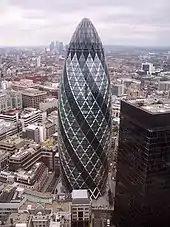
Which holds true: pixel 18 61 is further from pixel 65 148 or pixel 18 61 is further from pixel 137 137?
pixel 137 137

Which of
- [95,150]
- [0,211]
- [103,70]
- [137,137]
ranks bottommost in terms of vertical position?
[0,211]

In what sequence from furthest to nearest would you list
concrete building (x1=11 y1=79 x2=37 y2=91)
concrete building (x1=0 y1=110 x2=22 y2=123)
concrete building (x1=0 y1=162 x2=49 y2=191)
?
1. concrete building (x1=11 y1=79 x2=37 y2=91)
2. concrete building (x1=0 y1=110 x2=22 y2=123)
3. concrete building (x1=0 y1=162 x2=49 y2=191)

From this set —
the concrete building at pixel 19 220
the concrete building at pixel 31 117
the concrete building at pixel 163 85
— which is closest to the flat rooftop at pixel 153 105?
the concrete building at pixel 19 220

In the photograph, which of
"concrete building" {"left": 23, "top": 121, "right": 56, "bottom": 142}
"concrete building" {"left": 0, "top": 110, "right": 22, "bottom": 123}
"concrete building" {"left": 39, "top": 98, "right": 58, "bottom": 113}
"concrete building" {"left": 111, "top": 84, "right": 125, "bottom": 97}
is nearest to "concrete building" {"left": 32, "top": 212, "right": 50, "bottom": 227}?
"concrete building" {"left": 23, "top": 121, "right": 56, "bottom": 142}

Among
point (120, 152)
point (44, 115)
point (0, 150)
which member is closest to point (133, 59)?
point (44, 115)

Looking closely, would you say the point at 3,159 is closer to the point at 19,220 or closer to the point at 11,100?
the point at 19,220

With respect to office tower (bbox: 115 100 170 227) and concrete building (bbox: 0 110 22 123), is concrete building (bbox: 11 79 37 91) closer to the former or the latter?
concrete building (bbox: 0 110 22 123)

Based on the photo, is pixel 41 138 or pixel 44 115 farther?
pixel 44 115

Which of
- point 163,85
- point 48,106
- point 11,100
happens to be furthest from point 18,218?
point 163,85
